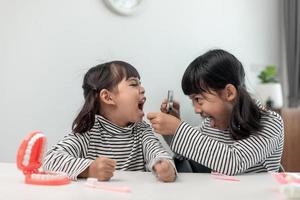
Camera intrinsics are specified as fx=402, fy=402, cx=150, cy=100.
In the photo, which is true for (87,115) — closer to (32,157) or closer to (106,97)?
(106,97)

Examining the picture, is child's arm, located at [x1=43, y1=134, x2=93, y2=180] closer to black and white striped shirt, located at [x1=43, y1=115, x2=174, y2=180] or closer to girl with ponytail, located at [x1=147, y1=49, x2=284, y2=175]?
black and white striped shirt, located at [x1=43, y1=115, x2=174, y2=180]

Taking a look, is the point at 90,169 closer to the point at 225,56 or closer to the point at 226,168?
the point at 226,168

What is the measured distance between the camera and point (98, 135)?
4.25 ft

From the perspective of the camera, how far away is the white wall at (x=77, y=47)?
2020mm

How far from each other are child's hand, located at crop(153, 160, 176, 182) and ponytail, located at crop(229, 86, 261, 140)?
0.32m

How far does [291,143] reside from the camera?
2.71 metres

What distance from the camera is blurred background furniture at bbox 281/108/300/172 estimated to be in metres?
2.70

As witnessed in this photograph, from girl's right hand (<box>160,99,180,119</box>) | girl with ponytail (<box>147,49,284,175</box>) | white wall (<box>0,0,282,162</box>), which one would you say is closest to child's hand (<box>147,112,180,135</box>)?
girl with ponytail (<box>147,49,284,175</box>)

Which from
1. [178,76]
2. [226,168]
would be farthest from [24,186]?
[178,76]

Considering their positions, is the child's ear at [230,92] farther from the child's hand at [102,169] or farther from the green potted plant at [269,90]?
Answer: the green potted plant at [269,90]

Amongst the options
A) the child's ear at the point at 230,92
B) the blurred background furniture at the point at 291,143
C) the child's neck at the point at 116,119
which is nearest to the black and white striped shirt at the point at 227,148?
the child's ear at the point at 230,92

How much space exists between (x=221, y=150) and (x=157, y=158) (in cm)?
18

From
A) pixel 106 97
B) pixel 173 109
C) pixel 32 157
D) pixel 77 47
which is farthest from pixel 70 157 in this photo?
pixel 77 47

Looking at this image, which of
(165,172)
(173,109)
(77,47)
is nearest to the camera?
(165,172)
